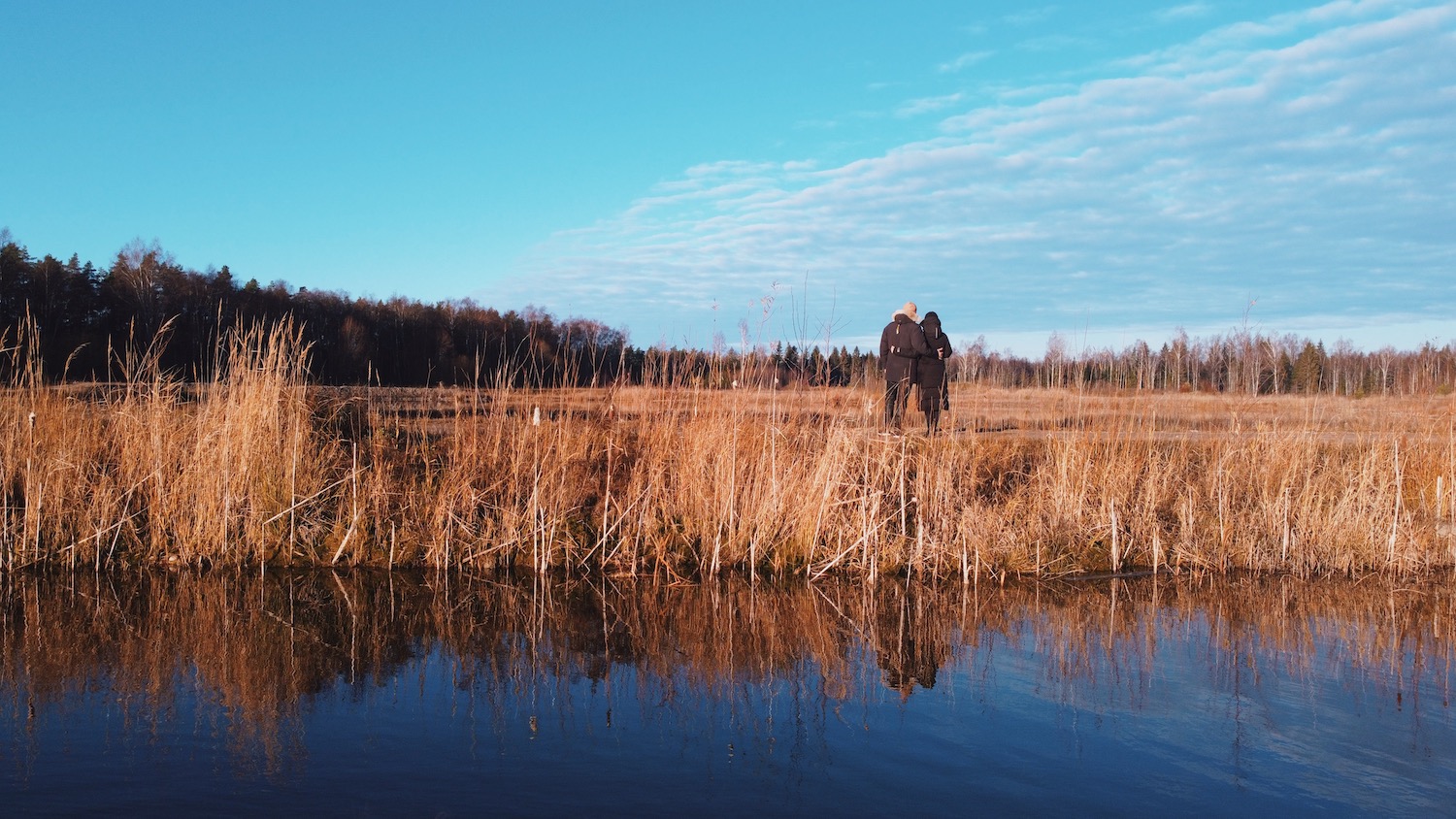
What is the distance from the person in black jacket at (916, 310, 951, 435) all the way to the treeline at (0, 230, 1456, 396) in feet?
1.63

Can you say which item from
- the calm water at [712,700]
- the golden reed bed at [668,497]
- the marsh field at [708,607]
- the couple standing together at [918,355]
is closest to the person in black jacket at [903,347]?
the couple standing together at [918,355]

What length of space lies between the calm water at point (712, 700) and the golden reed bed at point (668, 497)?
0.52 meters

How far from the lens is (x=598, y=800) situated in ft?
11.8

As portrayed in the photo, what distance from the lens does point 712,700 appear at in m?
4.75

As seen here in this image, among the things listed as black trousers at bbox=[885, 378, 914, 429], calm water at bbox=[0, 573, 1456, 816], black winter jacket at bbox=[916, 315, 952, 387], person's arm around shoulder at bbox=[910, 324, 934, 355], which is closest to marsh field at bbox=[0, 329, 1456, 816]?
calm water at bbox=[0, 573, 1456, 816]

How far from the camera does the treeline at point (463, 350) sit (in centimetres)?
895

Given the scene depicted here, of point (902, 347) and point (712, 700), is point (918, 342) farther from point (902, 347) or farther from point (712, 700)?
point (712, 700)

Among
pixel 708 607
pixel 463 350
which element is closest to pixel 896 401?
pixel 708 607

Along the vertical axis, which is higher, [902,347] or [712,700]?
[902,347]

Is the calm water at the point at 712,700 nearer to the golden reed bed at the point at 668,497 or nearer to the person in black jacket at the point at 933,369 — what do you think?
the golden reed bed at the point at 668,497

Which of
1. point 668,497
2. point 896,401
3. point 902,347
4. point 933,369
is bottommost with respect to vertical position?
point 668,497

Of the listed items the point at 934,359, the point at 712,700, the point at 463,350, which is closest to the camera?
the point at 712,700

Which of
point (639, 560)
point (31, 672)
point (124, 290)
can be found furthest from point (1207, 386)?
point (124, 290)

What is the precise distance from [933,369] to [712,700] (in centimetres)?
699
